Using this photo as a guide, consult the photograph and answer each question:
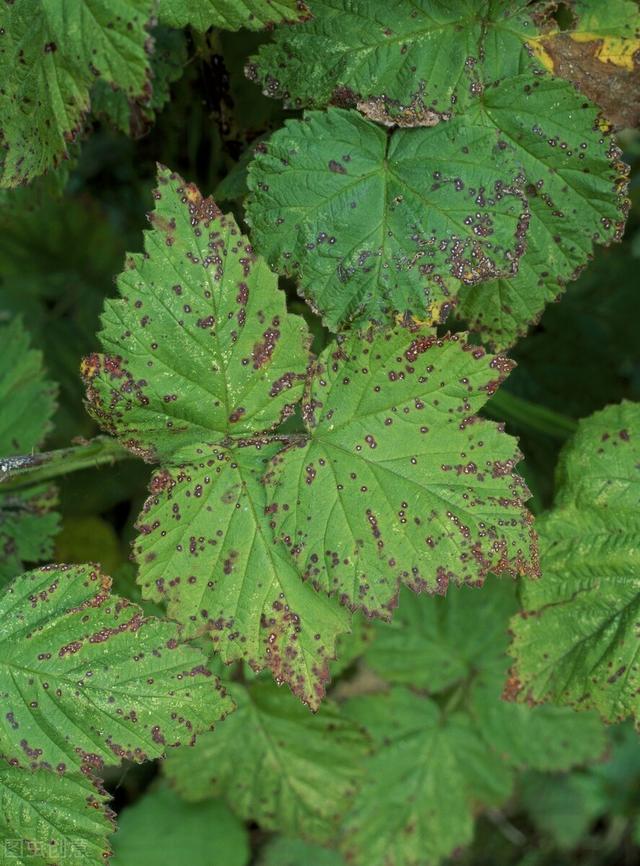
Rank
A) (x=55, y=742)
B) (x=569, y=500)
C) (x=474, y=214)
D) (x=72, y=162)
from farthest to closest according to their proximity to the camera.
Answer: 1. (x=72, y=162)
2. (x=569, y=500)
3. (x=474, y=214)
4. (x=55, y=742)

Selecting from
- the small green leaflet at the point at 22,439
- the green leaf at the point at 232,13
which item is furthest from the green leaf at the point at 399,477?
the small green leaflet at the point at 22,439

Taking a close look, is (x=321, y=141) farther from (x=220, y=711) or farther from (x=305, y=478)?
(x=220, y=711)

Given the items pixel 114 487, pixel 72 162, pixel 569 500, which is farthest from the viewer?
pixel 114 487

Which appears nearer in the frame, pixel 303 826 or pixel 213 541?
pixel 213 541

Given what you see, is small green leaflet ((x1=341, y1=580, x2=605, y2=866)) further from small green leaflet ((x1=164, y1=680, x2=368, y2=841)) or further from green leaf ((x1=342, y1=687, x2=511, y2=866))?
small green leaflet ((x1=164, y1=680, x2=368, y2=841))

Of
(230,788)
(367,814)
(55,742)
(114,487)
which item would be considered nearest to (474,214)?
(55,742)

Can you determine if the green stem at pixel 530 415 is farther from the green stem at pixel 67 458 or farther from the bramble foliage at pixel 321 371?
the green stem at pixel 67 458
